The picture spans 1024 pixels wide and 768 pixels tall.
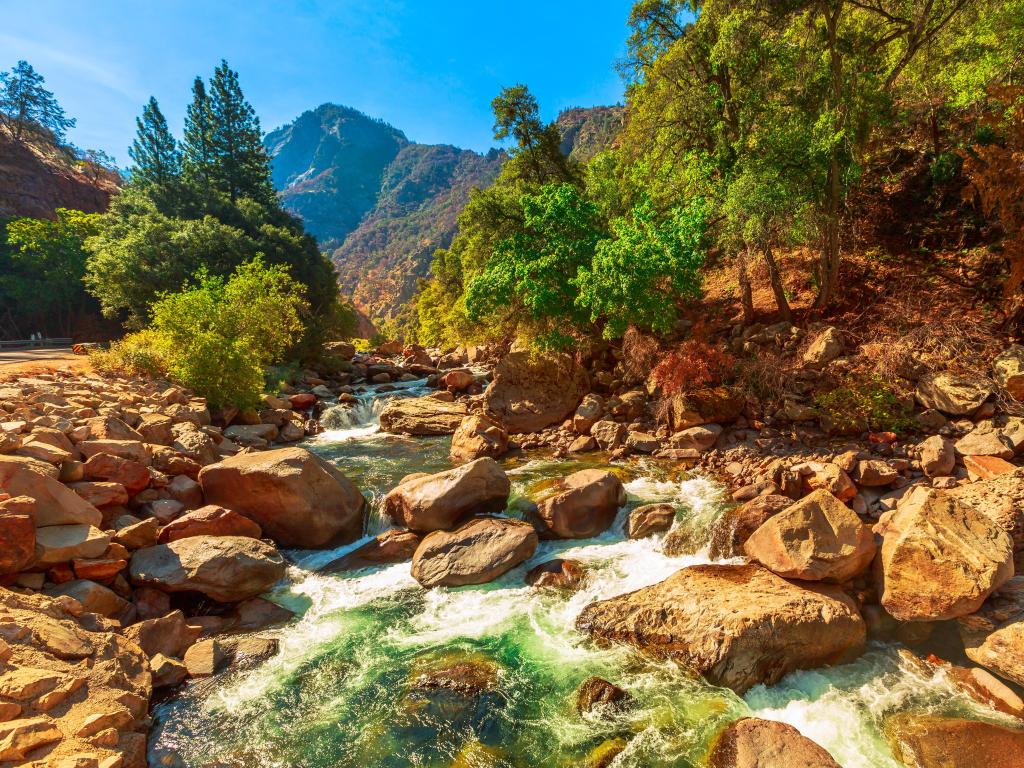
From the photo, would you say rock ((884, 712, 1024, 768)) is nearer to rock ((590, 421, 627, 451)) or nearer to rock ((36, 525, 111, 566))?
rock ((590, 421, 627, 451))

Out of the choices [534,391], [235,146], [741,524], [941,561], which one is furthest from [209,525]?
[235,146]

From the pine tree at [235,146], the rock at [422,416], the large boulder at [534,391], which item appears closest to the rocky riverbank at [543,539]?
the large boulder at [534,391]

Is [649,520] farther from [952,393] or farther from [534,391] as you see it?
[534,391]

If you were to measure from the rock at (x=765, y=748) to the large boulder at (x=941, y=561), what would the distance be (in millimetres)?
2919

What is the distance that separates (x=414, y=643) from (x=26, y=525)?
580 centimetres

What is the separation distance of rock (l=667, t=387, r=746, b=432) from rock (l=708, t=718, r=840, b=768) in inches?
355

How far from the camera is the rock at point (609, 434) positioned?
47.7 ft

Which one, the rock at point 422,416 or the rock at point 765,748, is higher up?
the rock at point 422,416

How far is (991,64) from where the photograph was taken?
11539 mm

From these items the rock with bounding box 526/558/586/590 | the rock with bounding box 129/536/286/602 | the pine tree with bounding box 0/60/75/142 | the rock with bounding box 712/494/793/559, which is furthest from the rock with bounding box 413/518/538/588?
the pine tree with bounding box 0/60/75/142

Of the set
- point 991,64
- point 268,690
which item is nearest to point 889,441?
point 991,64

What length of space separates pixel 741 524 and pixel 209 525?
10031 millimetres

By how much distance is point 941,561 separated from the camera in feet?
21.8

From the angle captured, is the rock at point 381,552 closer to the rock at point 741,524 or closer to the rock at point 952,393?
the rock at point 741,524
